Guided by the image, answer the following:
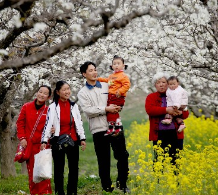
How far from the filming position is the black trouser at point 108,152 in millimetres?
7078

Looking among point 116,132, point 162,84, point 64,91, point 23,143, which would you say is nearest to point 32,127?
point 23,143

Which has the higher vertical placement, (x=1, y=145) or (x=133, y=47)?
(x=133, y=47)

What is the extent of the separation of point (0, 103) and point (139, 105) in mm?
41315

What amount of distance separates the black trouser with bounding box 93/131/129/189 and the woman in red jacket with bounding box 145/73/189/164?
0.63 metres

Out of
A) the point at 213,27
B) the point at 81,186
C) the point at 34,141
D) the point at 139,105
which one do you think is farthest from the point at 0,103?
the point at 139,105

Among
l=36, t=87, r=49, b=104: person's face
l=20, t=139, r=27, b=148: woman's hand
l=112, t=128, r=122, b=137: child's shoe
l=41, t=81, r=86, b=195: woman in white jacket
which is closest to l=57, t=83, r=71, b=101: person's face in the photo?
l=41, t=81, r=86, b=195: woman in white jacket

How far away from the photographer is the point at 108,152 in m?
7.18

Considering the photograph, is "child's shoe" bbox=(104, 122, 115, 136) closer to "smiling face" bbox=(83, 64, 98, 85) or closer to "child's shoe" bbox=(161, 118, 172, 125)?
"smiling face" bbox=(83, 64, 98, 85)

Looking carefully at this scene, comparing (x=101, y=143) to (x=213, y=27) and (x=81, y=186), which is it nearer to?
(x=81, y=186)

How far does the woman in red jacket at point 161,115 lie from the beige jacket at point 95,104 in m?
0.76

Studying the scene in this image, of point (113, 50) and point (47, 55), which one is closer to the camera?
point (47, 55)

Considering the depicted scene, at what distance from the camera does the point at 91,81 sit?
7164mm

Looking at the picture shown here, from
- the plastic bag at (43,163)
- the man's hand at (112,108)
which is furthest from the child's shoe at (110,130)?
the plastic bag at (43,163)

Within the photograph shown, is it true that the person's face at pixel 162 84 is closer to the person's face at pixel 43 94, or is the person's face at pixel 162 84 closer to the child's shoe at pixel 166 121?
the child's shoe at pixel 166 121
